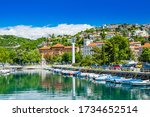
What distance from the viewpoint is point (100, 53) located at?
67875 mm

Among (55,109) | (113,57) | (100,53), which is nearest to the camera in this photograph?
(55,109)

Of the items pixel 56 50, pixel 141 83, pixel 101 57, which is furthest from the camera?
pixel 56 50

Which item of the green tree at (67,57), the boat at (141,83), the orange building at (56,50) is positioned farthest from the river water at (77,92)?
the orange building at (56,50)

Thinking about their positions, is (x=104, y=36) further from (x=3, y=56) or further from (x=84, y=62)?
(x=84, y=62)

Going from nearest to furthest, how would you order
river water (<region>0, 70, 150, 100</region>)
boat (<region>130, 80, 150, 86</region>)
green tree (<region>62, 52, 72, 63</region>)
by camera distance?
river water (<region>0, 70, 150, 100</region>)
boat (<region>130, 80, 150, 86</region>)
green tree (<region>62, 52, 72, 63</region>)

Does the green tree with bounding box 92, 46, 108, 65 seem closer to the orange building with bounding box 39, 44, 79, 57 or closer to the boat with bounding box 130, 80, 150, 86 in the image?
the boat with bounding box 130, 80, 150, 86

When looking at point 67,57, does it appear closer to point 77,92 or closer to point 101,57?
point 101,57

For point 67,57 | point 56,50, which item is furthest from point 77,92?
point 56,50

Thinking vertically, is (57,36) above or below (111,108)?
above

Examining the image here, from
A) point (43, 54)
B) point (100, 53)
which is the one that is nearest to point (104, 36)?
point (43, 54)

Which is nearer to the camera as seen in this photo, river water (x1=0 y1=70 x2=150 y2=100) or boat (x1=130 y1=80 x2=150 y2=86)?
river water (x1=0 y1=70 x2=150 y2=100)

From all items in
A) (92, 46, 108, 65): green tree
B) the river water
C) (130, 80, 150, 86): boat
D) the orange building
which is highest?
the orange building

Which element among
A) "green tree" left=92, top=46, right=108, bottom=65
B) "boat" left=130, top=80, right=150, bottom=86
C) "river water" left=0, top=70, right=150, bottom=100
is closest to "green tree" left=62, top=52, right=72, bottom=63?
"green tree" left=92, top=46, right=108, bottom=65

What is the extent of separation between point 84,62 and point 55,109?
229 ft
